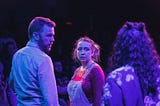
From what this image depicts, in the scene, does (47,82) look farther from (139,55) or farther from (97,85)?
(97,85)

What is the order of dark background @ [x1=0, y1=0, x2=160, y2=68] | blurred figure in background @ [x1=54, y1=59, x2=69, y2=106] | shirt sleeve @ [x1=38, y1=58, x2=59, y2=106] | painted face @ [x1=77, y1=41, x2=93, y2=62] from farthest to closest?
1. dark background @ [x1=0, y1=0, x2=160, y2=68]
2. blurred figure in background @ [x1=54, y1=59, x2=69, y2=106]
3. painted face @ [x1=77, y1=41, x2=93, y2=62]
4. shirt sleeve @ [x1=38, y1=58, x2=59, y2=106]

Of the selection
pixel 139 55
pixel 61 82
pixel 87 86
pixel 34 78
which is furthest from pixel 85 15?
pixel 139 55

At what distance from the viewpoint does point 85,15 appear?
1030cm

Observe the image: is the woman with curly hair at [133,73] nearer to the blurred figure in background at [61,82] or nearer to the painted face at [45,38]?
the painted face at [45,38]

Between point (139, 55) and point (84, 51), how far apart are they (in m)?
2.08

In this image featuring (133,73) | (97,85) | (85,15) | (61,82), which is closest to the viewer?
(133,73)

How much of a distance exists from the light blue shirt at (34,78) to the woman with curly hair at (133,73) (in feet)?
2.51

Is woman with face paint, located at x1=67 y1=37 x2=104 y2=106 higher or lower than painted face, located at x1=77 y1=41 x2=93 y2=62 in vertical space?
lower

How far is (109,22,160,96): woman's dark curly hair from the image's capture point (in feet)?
10.7

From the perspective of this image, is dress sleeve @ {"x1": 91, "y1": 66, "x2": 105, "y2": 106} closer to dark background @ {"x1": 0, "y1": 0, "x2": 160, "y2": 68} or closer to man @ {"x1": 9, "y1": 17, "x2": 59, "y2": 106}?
man @ {"x1": 9, "y1": 17, "x2": 59, "y2": 106}

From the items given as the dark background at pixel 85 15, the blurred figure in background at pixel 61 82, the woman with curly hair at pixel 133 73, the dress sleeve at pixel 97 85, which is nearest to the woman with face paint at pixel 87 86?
the dress sleeve at pixel 97 85

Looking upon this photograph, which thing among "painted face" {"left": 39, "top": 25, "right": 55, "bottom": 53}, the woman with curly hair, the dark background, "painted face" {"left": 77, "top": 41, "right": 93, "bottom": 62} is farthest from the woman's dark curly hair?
the dark background

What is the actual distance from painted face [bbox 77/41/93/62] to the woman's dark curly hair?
74.3 inches

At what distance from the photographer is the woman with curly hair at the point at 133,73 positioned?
3217 mm
